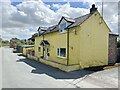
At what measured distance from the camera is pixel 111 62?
20.0m

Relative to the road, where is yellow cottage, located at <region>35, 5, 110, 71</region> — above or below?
above

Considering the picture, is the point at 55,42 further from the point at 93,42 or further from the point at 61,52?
the point at 93,42

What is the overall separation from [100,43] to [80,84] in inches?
366

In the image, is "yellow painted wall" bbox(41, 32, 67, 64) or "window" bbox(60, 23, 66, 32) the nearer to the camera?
"yellow painted wall" bbox(41, 32, 67, 64)

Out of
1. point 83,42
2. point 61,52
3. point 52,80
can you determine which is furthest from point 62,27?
point 52,80

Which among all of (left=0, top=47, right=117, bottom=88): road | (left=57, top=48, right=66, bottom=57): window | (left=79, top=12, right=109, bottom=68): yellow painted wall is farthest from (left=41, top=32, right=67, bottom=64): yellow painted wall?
(left=0, top=47, right=117, bottom=88): road

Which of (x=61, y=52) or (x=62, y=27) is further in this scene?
(x=61, y=52)

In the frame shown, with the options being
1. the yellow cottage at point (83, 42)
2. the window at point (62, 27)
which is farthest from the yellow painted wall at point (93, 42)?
the window at point (62, 27)

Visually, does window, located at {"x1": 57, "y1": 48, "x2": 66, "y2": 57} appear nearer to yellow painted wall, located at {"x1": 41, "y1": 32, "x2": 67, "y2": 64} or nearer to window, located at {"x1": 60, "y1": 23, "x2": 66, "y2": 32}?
yellow painted wall, located at {"x1": 41, "y1": 32, "x2": 67, "y2": 64}

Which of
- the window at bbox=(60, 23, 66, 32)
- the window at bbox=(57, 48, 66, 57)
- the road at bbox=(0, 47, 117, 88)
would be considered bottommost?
the road at bbox=(0, 47, 117, 88)

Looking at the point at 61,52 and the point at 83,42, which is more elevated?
the point at 83,42

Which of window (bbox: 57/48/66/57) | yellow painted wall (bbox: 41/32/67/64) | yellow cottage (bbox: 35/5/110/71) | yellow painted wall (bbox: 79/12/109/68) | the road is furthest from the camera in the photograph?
window (bbox: 57/48/66/57)

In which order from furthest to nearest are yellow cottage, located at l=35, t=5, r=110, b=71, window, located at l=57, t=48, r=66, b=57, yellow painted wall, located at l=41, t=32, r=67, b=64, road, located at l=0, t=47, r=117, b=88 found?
1. window, located at l=57, t=48, r=66, b=57
2. yellow painted wall, located at l=41, t=32, r=67, b=64
3. yellow cottage, located at l=35, t=5, r=110, b=71
4. road, located at l=0, t=47, r=117, b=88

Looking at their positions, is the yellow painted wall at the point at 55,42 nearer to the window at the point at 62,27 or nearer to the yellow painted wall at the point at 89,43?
the yellow painted wall at the point at 89,43
